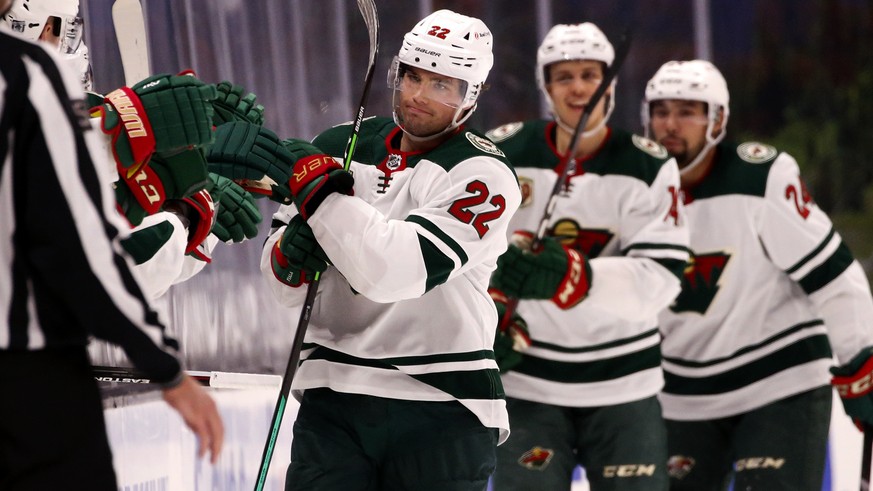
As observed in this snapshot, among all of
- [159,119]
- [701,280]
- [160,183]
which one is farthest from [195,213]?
[701,280]

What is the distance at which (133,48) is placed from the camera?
2.58 m

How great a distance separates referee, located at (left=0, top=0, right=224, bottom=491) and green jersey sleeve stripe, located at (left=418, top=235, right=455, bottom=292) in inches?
33.1

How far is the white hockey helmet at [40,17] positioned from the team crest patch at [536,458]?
1464 millimetres

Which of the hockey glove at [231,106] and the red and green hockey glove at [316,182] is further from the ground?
the hockey glove at [231,106]

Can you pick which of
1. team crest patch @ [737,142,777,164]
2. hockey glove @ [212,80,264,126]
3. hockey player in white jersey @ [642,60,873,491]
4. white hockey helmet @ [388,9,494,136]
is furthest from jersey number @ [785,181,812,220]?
hockey glove @ [212,80,264,126]

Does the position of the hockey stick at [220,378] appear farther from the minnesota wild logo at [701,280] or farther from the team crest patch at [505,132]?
the minnesota wild logo at [701,280]

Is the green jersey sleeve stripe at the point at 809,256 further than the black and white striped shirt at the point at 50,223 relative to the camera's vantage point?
Yes

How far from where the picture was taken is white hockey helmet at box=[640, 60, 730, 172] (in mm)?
3695

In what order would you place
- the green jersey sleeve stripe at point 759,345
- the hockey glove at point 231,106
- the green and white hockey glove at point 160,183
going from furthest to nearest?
the green jersey sleeve stripe at point 759,345 → the hockey glove at point 231,106 → the green and white hockey glove at point 160,183

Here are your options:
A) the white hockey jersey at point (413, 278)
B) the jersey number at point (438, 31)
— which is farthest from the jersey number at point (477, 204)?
the jersey number at point (438, 31)

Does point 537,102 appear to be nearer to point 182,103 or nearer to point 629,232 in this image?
point 629,232

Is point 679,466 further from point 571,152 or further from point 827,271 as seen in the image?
point 571,152

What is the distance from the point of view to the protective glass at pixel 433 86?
2.56 meters

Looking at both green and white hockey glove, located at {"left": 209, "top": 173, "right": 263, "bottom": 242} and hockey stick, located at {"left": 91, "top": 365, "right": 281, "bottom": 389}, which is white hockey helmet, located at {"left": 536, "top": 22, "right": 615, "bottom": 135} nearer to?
green and white hockey glove, located at {"left": 209, "top": 173, "right": 263, "bottom": 242}
